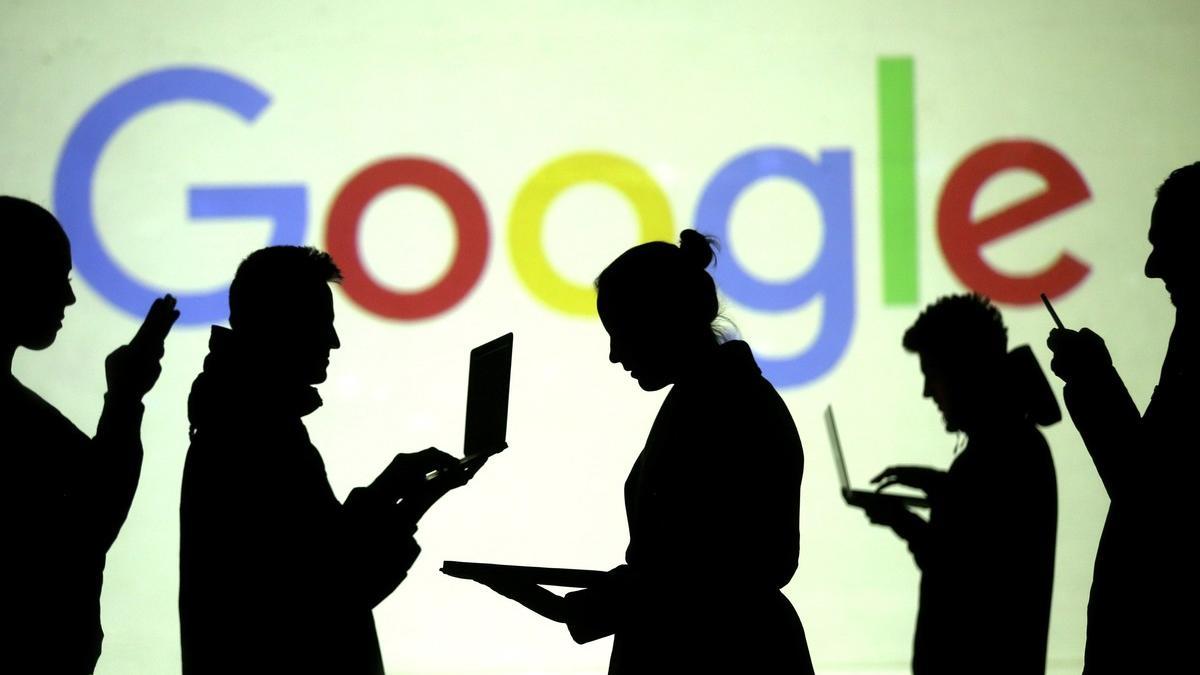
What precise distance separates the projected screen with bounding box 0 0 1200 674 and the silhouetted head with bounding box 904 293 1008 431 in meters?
1.52

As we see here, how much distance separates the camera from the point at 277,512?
170 cm

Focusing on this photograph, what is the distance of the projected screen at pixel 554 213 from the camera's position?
4.04m

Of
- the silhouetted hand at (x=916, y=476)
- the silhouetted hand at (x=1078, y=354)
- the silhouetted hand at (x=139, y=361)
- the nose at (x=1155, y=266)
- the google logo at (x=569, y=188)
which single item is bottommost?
the silhouetted hand at (x=916, y=476)

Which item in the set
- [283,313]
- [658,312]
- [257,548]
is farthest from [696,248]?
[257,548]

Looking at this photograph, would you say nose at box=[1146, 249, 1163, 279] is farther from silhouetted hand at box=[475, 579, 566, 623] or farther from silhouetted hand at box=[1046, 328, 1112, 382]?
silhouetted hand at box=[475, 579, 566, 623]

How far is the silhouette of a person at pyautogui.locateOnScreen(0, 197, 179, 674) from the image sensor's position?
5.28 feet

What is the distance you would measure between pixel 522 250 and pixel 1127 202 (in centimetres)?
229

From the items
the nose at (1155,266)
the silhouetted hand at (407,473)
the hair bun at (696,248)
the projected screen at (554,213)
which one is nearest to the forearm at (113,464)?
the silhouetted hand at (407,473)

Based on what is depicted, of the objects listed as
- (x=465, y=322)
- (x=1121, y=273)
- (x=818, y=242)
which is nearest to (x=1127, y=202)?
(x=1121, y=273)

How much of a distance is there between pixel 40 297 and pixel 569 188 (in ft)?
8.32

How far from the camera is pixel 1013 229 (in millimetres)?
4148

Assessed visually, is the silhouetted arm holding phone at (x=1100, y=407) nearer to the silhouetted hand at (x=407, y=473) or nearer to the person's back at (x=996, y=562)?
the person's back at (x=996, y=562)

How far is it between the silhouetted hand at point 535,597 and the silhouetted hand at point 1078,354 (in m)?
0.78

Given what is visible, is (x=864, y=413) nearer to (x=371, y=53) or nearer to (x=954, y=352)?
(x=954, y=352)
